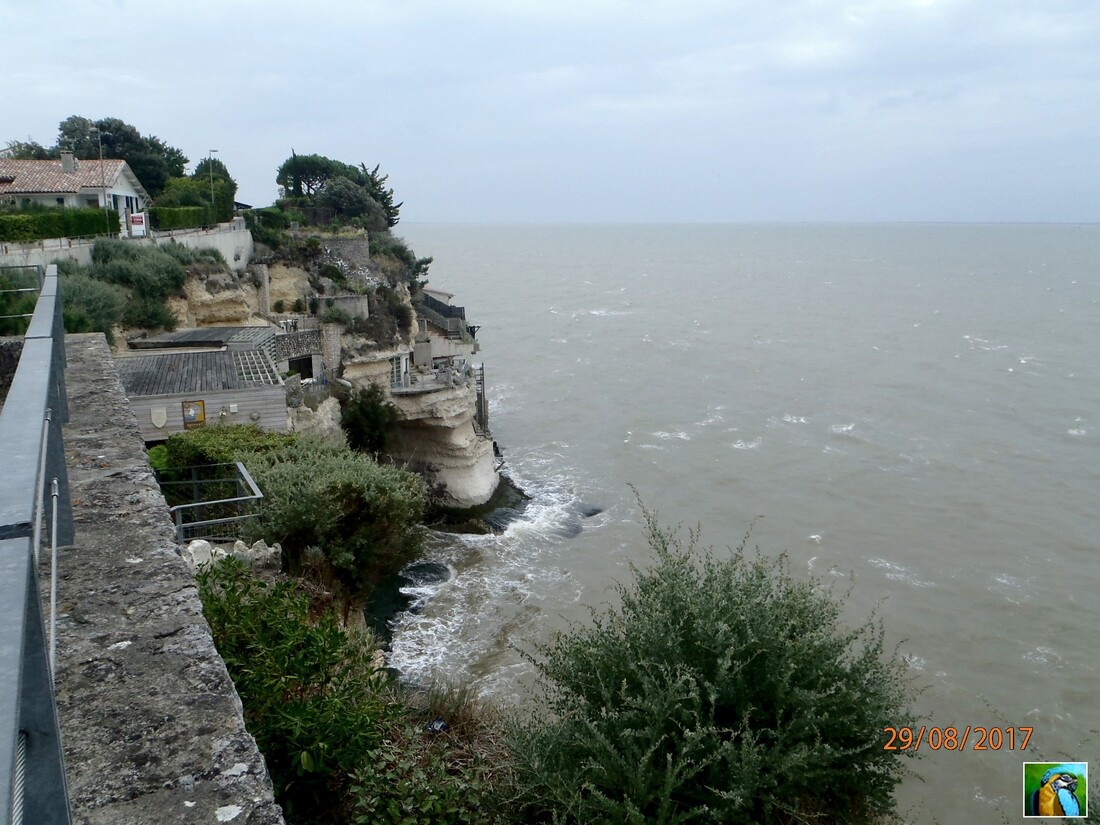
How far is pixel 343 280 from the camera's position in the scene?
34.3 meters

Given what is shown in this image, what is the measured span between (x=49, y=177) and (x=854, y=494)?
34.6 metres

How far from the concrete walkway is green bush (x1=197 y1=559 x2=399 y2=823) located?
0.87m

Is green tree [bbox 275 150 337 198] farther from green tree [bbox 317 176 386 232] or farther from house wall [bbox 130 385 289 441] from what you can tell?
house wall [bbox 130 385 289 441]

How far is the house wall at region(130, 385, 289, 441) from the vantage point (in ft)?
55.0

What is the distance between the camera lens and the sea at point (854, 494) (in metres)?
15.9

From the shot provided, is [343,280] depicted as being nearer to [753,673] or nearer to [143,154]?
[143,154]

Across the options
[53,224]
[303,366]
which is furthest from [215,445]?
[53,224]

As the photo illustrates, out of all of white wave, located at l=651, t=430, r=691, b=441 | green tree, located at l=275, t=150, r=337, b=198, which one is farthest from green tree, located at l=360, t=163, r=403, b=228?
white wave, located at l=651, t=430, r=691, b=441

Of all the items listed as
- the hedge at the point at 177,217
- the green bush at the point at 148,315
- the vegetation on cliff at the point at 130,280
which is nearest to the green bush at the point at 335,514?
the vegetation on cliff at the point at 130,280

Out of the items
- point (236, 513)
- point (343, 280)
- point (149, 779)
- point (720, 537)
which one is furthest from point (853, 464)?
point (149, 779)

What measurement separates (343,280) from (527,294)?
179 feet

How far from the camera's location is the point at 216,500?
1048 cm
